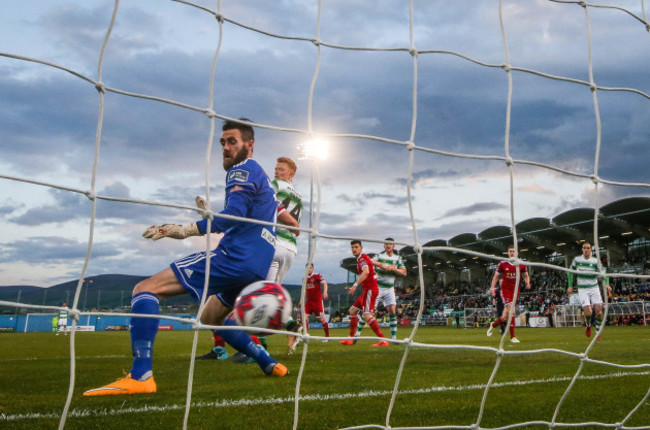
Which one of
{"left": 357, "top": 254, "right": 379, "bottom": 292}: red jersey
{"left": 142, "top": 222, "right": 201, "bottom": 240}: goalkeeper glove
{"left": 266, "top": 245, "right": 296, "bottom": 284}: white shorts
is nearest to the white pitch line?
{"left": 142, "top": 222, "right": 201, "bottom": 240}: goalkeeper glove

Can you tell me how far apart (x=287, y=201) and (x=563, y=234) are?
29.9 metres

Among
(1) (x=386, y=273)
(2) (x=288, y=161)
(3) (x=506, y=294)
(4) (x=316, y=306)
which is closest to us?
(2) (x=288, y=161)

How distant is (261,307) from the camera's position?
3299 mm

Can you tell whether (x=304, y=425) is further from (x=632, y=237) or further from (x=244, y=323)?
(x=632, y=237)

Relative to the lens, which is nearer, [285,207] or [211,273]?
[211,273]

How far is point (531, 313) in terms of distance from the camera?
26844 millimetres

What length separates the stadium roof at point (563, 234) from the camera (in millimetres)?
27156

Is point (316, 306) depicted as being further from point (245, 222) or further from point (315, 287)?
point (245, 222)

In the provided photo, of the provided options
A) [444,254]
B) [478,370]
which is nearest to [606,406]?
[478,370]

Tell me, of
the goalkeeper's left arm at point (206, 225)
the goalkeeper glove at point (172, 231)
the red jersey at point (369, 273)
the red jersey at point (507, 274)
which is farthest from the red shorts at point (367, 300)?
the goalkeeper glove at point (172, 231)

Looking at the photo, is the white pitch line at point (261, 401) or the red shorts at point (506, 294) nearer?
the white pitch line at point (261, 401)

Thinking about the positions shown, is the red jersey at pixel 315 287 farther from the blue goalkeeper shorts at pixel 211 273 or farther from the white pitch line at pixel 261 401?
the blue goalkeeper shorts at pixel 211 273

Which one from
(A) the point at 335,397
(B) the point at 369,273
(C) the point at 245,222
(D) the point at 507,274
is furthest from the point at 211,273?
(D) the point at 507,274

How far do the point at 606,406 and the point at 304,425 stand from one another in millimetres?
1836
